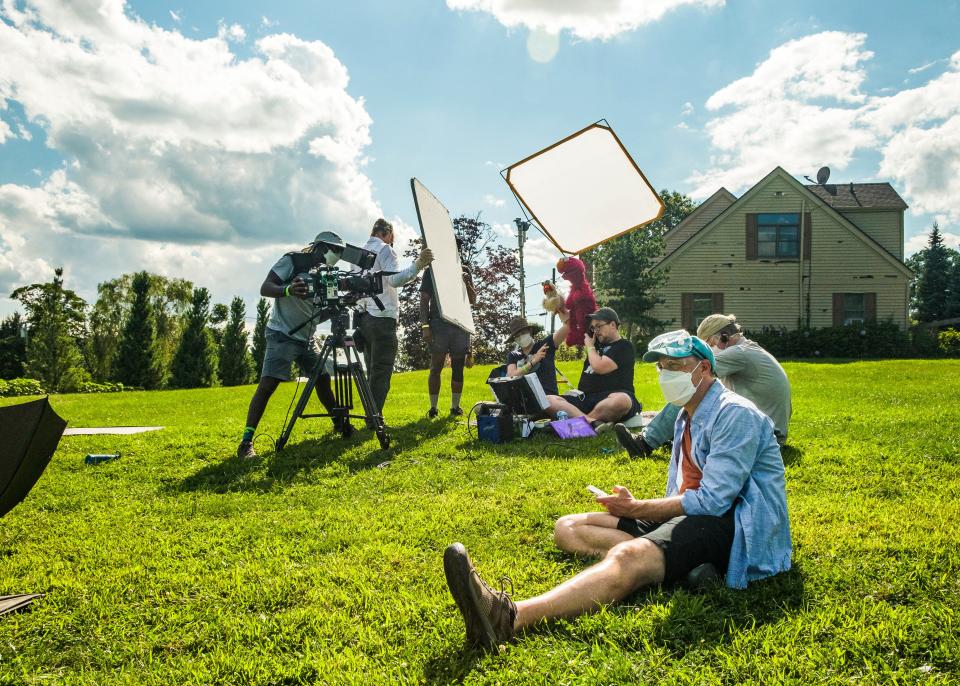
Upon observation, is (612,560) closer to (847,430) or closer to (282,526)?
(282,526)

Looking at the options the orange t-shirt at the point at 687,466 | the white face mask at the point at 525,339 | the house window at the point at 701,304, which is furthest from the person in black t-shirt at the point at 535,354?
the house window at the point at 701,304

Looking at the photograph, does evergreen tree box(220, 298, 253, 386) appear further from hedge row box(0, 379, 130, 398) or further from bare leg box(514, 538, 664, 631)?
bare leg box(514, 538, 664, 631)

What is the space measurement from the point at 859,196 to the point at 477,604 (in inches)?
1349

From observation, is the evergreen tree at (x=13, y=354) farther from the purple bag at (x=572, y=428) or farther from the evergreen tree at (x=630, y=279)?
the purple bag at (x=572, y=428)

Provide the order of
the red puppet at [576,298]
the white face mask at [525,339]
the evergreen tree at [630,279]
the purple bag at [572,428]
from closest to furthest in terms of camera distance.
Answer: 1. the purple bag at [572,428]
2. the red puppet at [576,298]
3. the white face mask at [525,339]
4. the evergreen tree at [630,279]

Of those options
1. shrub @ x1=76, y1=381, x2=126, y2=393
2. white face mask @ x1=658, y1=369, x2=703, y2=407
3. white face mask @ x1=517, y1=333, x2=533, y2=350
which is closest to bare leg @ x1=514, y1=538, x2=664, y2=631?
Answer: white face mask @ x1=658, y1=369, x2=703, y2=407

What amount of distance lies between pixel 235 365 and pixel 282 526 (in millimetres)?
32461

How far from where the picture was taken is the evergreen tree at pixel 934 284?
148 feet

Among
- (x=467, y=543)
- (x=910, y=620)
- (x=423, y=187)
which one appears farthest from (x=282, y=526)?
(x=423, y=187)

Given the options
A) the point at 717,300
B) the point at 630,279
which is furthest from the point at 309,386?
the point at 717,300

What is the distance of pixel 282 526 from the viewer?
416 cm

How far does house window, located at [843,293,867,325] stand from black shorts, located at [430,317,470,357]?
23.6 m

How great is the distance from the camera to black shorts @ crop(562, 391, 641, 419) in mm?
7496

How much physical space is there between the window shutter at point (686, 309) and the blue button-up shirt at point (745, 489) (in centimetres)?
2477
